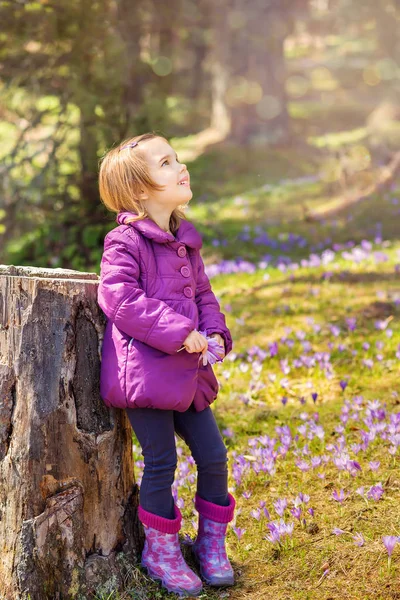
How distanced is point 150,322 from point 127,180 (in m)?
0.77

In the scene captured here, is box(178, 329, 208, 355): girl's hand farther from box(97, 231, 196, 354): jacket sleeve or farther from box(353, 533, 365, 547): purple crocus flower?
box(353, 533, 365, 547): purple crocus flower

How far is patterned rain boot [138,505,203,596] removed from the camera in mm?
3482

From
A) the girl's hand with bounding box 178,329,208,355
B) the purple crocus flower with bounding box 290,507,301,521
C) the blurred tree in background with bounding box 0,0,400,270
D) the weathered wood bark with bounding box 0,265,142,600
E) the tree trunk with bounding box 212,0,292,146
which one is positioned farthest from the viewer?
the tree trunk with bounding box 212,0,292,146

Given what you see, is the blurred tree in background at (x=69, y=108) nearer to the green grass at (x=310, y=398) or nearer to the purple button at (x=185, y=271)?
the green grass at (x=310, y=398)

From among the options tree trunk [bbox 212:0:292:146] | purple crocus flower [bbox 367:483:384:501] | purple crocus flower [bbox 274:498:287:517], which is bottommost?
purple crocus flower [bbox 274:498:287:517]

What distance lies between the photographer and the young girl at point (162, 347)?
333cm

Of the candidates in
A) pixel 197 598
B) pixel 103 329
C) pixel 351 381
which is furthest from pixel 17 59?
pixel 197 598

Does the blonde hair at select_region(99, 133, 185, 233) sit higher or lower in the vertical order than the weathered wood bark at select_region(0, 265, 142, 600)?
higher

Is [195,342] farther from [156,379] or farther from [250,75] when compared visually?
[250,75]

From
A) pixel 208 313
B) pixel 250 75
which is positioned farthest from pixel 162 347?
pixel 250 75

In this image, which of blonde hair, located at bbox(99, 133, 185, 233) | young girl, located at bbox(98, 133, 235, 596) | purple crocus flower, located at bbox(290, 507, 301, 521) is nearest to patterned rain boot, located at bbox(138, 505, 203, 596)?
young girl, located at bbox(98, 133, 235, 596)

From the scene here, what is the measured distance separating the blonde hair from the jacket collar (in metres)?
0.04

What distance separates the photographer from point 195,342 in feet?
11.0

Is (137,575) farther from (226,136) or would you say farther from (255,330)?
(226,136)
